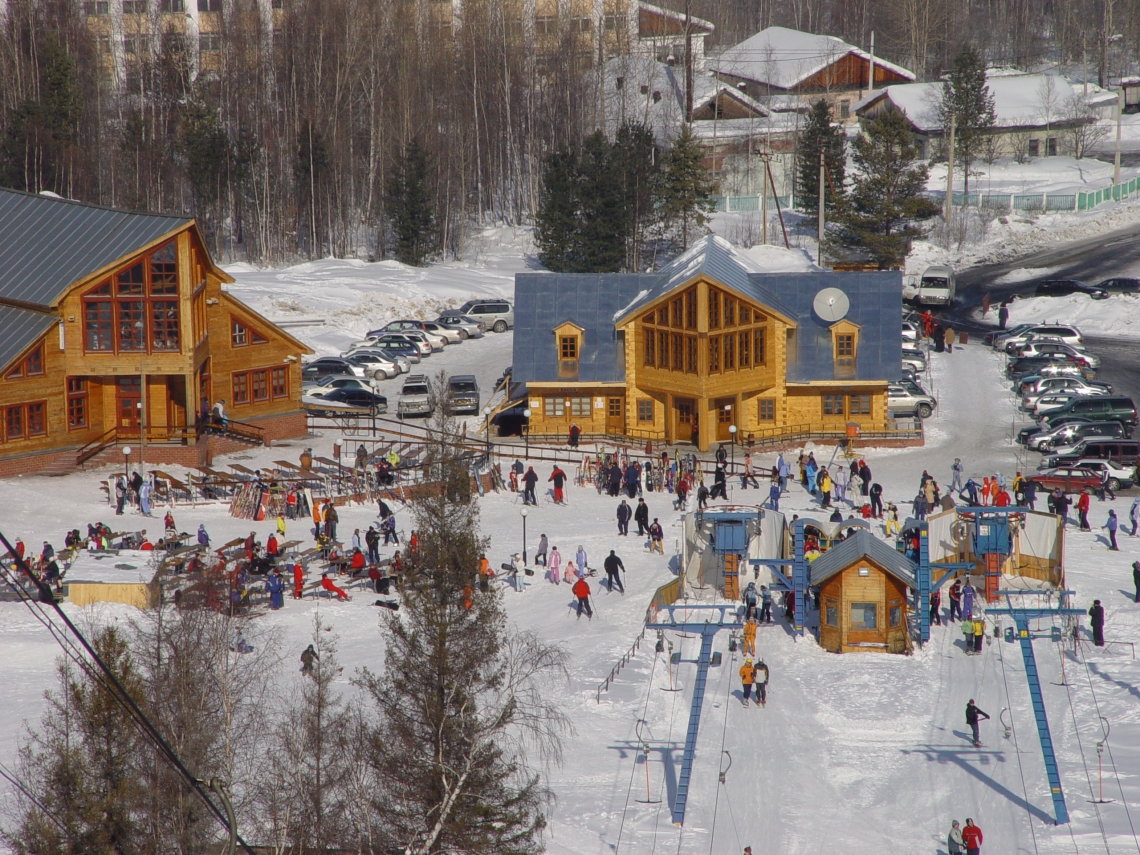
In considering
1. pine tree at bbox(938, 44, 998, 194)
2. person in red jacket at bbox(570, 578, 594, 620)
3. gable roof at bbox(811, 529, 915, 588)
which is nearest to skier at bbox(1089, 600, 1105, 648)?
gable roof at bbox(811, 529, 915, 588)

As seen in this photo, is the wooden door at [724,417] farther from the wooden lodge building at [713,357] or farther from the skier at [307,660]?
the skier at [307,660]

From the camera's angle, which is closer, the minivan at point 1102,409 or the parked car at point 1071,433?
the parked car at point 1071,433

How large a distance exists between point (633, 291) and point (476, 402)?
7.16 m

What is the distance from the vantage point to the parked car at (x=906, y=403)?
188 ft

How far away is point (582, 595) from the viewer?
3750 cm

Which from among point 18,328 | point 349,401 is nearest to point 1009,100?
point 349,401

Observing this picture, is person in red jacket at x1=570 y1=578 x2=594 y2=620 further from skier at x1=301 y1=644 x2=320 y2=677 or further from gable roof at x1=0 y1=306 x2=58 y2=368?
gable roof at x1=0 y1=306 x2=58 y2=368

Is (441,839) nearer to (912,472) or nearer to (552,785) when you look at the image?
(552,785)

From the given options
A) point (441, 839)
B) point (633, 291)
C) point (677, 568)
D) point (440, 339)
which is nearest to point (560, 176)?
point (440, 339)

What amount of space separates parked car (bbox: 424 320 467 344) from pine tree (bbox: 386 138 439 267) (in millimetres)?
14882

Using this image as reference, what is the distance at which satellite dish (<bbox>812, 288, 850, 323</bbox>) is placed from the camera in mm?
55688

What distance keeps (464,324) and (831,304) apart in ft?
70.6

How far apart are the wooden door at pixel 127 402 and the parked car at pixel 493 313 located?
24600 mm

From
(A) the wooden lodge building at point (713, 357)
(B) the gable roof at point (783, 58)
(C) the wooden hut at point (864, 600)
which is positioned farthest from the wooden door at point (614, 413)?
(B) the gable roof at point (783, 58)
